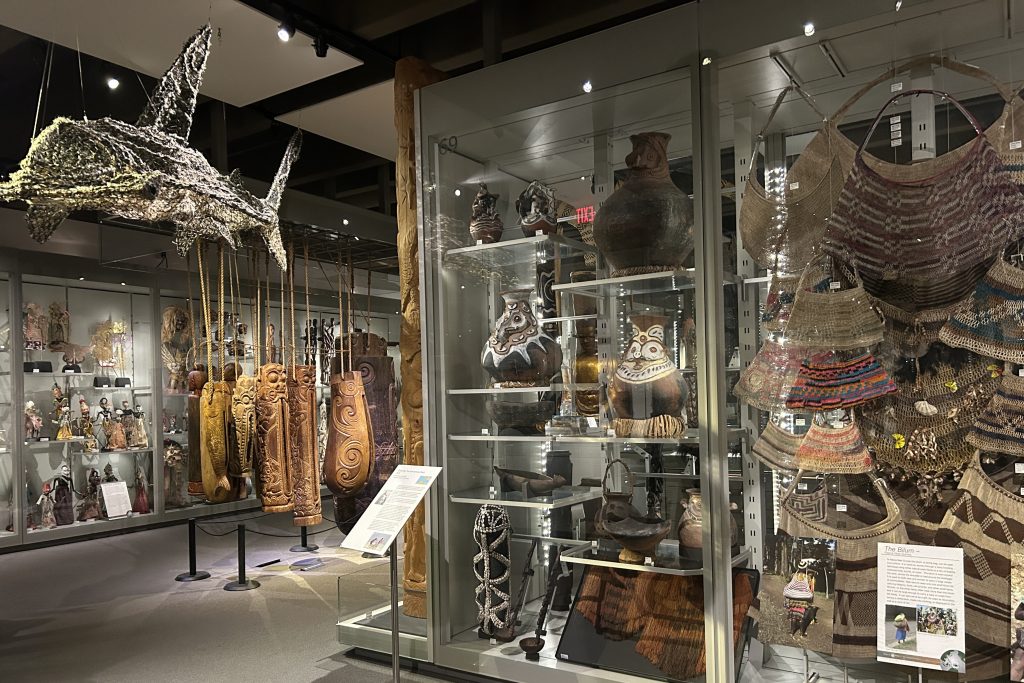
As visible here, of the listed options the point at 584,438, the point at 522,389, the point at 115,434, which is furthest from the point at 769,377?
the point at 115,434

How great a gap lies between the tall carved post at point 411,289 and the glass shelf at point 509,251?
0.26 m

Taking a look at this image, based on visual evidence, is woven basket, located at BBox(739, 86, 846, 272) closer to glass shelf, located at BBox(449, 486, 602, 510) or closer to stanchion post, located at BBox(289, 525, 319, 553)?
glass shelf, located at BBox(449, 486, 602, 510)

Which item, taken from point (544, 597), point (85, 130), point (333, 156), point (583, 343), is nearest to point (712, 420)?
point (583, 343)

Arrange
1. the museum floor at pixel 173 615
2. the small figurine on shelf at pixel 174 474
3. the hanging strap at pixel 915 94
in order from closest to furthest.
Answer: the hanging strap at pixel 915 94
the museum floor at pixel 173 615
the small figurine on shelf at pixel 174 474

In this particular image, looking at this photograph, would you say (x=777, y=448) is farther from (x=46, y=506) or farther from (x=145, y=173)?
(x=46, y=506)

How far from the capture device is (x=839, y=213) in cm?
250

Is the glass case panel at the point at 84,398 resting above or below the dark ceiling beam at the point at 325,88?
below

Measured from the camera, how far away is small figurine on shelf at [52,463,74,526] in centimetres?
697

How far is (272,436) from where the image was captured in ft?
14.5

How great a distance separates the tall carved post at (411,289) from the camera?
144 inches

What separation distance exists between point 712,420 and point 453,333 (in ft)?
4.29

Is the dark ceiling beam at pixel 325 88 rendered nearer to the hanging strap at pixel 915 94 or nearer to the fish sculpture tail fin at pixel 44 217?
the fish sculpture tail fin at pixel 44 217

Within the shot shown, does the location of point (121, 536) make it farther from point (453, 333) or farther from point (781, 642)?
point (781, 642)

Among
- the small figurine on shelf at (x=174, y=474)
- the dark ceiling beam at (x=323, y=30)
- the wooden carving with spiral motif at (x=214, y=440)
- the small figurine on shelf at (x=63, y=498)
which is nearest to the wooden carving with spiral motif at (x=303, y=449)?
the wooden carving with spiral motif at (x=214, y=440)
